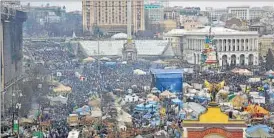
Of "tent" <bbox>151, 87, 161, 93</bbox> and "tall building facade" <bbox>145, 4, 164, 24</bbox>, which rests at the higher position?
"tall building facade" <bbox>145, 4, 164, 24</bbox>

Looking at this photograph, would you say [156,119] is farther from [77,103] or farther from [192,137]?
[192,137]

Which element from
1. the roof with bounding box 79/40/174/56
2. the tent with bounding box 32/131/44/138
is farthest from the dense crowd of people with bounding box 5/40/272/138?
the roof with bounding box 79/40/174/56

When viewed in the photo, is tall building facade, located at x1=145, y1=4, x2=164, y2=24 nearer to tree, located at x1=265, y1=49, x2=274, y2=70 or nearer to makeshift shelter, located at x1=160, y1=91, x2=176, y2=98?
tree, located at x1=265, y1=49, x2=274, y2=70

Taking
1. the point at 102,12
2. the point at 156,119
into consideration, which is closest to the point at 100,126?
the point at 156,119

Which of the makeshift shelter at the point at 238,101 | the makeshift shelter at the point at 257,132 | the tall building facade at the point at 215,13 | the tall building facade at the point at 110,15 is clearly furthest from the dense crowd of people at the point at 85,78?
the tall building facade at the point at 215,13

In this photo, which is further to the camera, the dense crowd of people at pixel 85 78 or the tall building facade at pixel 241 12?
the tall building facade at pixel 241 12

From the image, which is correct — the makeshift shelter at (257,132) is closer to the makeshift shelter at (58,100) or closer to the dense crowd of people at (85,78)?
the dense crowd of people at (85,78)
